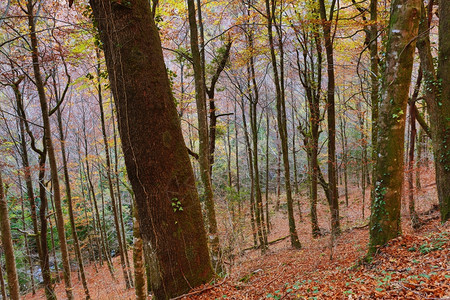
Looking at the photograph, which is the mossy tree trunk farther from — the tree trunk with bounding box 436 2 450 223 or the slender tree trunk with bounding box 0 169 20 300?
the slender tree trunk with bounding box 0 169 20 300

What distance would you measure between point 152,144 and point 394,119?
11.8 feet

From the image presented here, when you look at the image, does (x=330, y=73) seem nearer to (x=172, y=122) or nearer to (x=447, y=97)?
(x=447, y=97)

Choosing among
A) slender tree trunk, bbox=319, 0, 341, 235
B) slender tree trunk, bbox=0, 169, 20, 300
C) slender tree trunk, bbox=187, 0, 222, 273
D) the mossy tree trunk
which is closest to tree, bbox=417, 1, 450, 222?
the mossy tree trunk

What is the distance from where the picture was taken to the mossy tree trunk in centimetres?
393

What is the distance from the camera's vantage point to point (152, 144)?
3379 millimetres

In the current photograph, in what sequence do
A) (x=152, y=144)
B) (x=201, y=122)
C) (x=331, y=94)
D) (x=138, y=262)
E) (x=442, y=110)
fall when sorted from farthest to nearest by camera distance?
1. (x=331, y=94)
2. (x=201, y=122)
3. (x=442, y=110)
4. (x=138, y=262)
5. (x=152, y=144)

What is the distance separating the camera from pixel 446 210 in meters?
5.39

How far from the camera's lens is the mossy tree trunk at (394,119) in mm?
3930

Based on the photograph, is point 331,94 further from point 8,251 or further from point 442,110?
point 8,251

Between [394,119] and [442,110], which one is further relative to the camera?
[442,110]

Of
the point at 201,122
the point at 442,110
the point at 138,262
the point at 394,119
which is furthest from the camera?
the point at 201,122

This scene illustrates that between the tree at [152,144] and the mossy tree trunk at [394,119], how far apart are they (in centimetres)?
293

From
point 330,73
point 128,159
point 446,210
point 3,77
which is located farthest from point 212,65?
point 446,210

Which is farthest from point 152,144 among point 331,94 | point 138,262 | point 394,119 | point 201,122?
point 331,94
